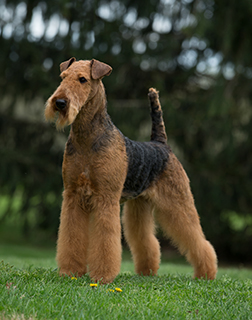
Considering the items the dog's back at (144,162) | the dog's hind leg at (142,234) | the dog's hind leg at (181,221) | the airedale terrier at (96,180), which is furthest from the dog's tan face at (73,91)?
the dog's hind leg at (142,234)

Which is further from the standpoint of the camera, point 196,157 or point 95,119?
point 196,157

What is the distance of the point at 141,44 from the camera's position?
34.7 ft

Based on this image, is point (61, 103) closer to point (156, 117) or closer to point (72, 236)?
point (72, 236)

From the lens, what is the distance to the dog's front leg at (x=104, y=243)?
3.83 meters

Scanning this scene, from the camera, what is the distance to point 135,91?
1107cm

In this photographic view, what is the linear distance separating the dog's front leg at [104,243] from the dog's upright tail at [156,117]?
4.90 ft

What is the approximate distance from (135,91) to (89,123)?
286 inches

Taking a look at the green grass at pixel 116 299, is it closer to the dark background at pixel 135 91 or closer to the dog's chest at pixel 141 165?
the dog's chest at pixel 141 165

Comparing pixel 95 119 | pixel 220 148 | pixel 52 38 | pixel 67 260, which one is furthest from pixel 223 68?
pixel 67 260

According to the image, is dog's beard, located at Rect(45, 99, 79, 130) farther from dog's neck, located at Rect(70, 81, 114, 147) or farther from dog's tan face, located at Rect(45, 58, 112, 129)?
dog's neck, located at Rect(70, 81, 114, 147)

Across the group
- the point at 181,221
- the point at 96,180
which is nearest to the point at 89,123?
the point at 96,180

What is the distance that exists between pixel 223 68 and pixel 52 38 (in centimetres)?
458

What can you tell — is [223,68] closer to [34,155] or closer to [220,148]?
[220,148]

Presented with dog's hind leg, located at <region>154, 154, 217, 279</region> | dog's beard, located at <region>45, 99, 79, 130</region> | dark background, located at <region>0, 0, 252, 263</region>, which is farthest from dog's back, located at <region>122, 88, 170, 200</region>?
dark background, located at <region>0, 0, 252, 263</region>
